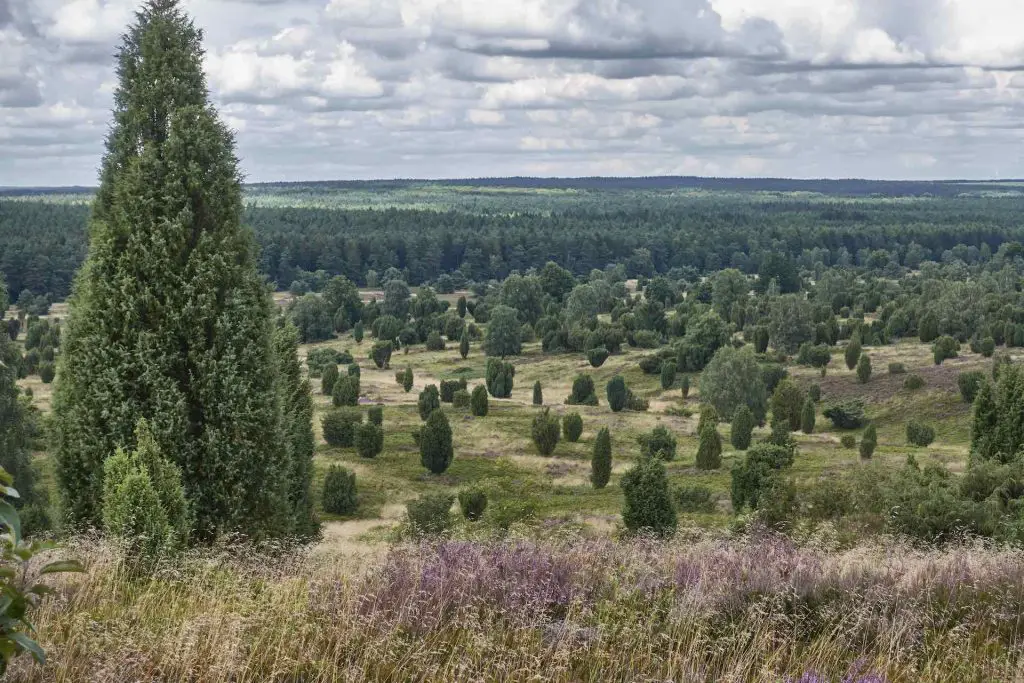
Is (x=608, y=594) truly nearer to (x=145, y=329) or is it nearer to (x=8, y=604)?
(x=8, y=604)

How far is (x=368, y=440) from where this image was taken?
47.3 metres

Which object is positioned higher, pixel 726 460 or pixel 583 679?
pixel 583 679

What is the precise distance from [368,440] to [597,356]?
3677 centimetres

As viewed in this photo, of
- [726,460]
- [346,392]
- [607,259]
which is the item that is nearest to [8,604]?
[726,460]

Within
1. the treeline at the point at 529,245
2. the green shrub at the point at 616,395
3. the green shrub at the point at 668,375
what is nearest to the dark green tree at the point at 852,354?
the green shrub at the point at 668,375

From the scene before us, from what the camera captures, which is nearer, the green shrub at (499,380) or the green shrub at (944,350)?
the green shrub at (499,380)

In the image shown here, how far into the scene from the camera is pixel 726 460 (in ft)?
156

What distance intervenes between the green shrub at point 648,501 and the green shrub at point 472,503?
7680 mm

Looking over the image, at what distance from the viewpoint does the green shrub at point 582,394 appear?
68438 millimetres

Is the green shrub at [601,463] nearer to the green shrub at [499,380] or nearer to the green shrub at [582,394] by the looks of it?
the green shrub at [582,394]

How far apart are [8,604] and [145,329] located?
8448mm

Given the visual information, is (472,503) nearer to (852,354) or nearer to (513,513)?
(513,513)

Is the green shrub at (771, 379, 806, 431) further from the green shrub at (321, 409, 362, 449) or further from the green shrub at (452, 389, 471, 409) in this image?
the green shrub at (321, 409, 362, 449)

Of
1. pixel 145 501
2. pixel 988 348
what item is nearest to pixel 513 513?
pixel 145 501
